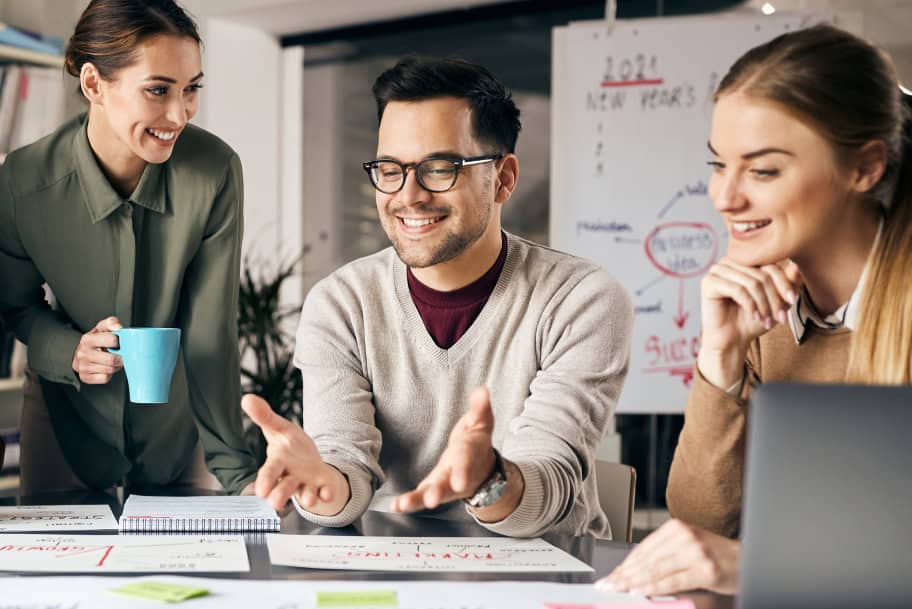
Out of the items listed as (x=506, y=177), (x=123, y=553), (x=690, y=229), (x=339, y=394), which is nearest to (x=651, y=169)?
(x=690, y=229)

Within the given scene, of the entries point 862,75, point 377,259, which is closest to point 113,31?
point 377,259

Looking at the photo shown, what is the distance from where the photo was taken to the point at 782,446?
30.0 inches

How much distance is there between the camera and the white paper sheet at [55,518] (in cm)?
137

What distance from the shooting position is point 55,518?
4.70 ft

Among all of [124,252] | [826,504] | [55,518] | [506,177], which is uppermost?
[506,177]

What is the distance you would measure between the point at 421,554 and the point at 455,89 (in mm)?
830

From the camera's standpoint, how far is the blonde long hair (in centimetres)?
130

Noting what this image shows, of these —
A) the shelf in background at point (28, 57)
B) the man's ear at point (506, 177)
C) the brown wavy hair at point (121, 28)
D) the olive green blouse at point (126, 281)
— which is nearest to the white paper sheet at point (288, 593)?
the olive green blouse at point (126, 281)

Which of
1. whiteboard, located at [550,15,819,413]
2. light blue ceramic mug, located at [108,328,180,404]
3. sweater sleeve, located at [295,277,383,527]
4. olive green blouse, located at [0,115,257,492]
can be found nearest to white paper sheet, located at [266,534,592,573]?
sweater sleeve, located at [295,277,383,527]

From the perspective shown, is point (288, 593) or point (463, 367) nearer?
point (288, 593)

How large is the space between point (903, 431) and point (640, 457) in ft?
10.1

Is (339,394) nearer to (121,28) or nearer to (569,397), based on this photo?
(569,397)

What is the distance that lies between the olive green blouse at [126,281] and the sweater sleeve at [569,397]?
2.01ft

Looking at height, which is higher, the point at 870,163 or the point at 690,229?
the point at 870,163
